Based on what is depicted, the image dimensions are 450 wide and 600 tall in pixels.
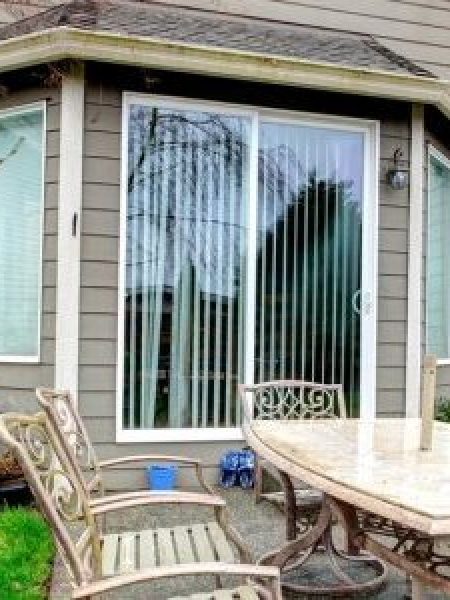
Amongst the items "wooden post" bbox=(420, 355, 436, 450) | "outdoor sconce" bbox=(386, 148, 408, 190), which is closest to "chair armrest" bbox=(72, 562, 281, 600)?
"wooden post" bbox=(420, 355, 436, 450)

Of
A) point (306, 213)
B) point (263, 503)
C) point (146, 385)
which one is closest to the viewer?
point (263, 503)

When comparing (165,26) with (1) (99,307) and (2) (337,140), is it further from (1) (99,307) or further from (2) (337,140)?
(1) (99,307)

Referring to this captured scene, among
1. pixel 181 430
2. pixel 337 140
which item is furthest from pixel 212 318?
pixel 337 140

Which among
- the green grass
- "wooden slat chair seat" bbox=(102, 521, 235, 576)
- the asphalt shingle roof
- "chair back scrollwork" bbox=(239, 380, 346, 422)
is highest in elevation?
the asphalt shingle roof

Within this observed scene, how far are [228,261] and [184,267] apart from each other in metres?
0.32

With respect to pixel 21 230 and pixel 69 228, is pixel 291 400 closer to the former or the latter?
pixel 69 228

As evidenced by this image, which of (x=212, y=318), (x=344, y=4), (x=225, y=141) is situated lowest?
(x=212, y=318)

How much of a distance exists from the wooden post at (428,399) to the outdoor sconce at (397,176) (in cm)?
316

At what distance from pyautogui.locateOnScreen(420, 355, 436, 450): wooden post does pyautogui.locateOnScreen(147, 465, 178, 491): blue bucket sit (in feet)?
8.34

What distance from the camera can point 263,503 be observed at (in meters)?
4.72

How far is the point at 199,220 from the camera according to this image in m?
5.38

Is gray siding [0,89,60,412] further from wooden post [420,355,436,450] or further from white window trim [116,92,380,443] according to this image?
wooden post [420,355,436,450]

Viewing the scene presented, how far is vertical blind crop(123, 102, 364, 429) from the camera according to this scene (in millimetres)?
5223

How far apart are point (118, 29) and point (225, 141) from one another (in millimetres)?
1043
